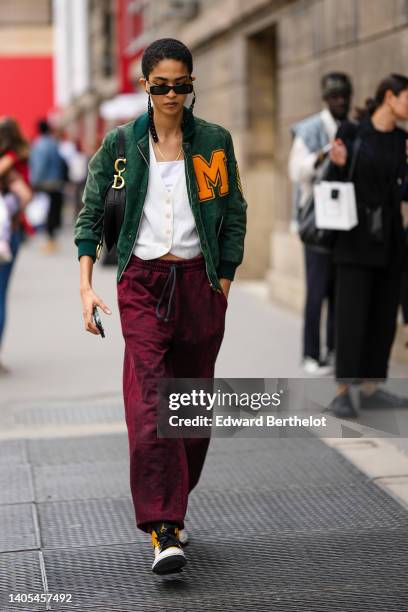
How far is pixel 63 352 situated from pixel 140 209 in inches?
205

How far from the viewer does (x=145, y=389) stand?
13.8 feet

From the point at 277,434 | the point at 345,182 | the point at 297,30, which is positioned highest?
the point at 297,30

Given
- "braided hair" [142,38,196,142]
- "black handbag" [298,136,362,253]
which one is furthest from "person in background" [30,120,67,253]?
"braided hair" [142,38,196,142]

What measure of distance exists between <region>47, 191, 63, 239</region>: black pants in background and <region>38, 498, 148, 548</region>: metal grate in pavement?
552 inches

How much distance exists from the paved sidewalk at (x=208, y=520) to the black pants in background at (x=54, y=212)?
446 inches

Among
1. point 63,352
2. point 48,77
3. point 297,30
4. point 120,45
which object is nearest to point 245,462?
point 63,352

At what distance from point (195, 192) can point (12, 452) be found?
2386mm

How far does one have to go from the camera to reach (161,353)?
168 inches

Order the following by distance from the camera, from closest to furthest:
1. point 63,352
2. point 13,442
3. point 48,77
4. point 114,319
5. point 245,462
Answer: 1. point 245,462
2. point 13,442
3. point 63,352
4. point 114,319
5. point 48,77

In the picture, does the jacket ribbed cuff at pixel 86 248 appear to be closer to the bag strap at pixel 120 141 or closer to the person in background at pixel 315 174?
the bag strap at pixel 120 141

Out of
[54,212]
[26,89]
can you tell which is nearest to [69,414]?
[54,212]

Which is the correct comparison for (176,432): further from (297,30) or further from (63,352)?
(297,30)

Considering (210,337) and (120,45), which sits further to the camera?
(120,45)

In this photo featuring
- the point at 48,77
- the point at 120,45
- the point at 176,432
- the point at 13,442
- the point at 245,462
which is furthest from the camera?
the point at 48,77
